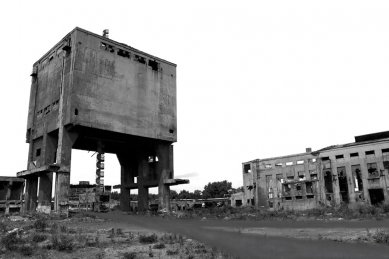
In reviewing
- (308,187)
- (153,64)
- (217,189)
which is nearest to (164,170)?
(153,64)

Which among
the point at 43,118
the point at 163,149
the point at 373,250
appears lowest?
the point at 373,250

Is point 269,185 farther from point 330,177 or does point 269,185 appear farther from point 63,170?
point 63,170

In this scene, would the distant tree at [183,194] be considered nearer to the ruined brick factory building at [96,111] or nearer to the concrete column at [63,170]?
the ruined brick factory building at [96,111]

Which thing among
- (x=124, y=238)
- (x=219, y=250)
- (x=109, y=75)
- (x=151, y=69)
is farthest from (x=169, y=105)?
(x=219, y=250)

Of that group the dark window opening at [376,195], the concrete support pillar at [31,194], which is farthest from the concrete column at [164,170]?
the dark window opening at [376,195]

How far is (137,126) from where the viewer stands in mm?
34000

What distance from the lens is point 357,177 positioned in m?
48.4

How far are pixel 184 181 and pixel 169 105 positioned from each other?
8262mm

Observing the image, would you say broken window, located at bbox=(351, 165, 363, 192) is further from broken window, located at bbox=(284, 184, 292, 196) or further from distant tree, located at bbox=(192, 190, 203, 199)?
distant tree, located at bbox=(192, 190, 203, 199)

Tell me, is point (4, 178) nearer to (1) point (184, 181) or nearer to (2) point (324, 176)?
(1) point (184, 181)

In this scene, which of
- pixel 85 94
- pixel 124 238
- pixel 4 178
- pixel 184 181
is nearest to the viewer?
pixel 124 238

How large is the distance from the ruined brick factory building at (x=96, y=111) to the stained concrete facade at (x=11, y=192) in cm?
2135

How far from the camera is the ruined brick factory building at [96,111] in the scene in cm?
3058

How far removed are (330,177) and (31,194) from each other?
39318 mm
